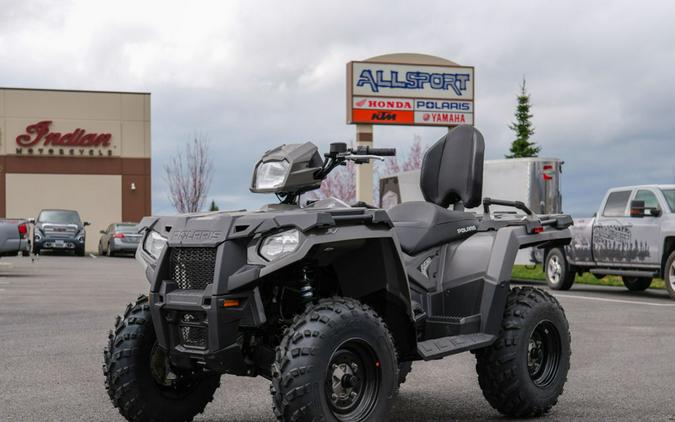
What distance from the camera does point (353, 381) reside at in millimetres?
4961

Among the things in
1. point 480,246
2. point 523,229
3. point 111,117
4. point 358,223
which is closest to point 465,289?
point 480,246

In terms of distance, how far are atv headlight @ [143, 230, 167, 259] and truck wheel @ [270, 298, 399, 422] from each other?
1.12 m

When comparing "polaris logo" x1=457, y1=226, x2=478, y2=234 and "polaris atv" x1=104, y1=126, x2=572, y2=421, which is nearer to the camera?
"polaris atv" x1=104, y1=126, x2=572, y2=421

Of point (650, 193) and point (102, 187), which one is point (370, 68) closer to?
point (650, 193)

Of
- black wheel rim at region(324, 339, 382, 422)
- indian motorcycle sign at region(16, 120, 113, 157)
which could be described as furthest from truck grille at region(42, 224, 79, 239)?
black wheel rim at region(324, 339, 382, 422)

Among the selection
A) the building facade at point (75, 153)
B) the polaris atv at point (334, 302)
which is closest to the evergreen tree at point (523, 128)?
the building facade at point (75, 153)

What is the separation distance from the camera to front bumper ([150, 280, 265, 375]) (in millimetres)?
4809

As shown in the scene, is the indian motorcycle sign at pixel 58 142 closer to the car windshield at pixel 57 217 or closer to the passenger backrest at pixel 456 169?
the car windshield at pixel 57 217

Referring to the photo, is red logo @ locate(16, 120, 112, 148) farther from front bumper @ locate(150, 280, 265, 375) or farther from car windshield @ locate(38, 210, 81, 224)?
front bumper @ locate(150, 280, 265, 375)

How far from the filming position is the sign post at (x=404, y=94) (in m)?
34.3

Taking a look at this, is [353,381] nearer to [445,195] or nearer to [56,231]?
[445,195]

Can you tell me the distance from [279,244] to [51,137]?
49.5 metres

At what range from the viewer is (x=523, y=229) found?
651 cm

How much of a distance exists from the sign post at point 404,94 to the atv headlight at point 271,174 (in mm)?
28225
